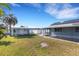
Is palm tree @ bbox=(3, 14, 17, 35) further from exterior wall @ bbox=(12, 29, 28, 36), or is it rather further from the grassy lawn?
the grassy lawn

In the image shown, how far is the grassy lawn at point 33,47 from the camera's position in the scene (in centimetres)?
1200

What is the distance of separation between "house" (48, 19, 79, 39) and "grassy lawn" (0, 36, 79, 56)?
0.73 meters

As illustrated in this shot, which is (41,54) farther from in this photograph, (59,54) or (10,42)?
(10,42)

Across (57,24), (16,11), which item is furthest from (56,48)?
(16,11)

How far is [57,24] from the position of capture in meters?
13.9

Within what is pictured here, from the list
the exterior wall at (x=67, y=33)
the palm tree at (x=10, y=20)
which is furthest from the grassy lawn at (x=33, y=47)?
the palm tree at (x=10, y=20)

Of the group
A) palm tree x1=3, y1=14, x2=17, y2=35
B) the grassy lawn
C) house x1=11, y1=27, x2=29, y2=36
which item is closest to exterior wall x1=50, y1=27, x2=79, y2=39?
the grassy lawn

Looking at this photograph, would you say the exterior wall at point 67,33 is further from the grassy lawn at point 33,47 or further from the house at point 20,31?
the house at point 20,31

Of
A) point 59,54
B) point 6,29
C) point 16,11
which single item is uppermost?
point 16,11

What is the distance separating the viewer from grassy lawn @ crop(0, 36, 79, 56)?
12.0 metres

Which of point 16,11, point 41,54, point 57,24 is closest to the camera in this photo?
point 41,54

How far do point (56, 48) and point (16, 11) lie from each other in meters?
2.98

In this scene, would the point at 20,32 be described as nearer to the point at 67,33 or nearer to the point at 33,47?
the point at 33,47

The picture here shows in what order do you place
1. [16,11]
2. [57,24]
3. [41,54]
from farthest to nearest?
[57,24]
[16,11]
[41,54]
